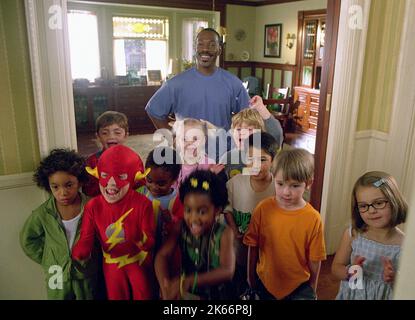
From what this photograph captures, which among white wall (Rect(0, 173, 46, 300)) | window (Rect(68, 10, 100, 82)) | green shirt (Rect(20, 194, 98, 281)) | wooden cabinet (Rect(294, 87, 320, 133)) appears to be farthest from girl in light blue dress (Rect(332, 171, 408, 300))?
window (Rect(68, 10, 100, 82))

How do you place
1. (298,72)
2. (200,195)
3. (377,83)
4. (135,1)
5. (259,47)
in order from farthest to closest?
(259,47), (298,72), (135,1), (377,83), (200,195)

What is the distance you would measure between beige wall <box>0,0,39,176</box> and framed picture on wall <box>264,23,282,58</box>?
574cm

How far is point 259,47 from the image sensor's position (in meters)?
7.15

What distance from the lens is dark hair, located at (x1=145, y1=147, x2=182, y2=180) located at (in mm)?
1498

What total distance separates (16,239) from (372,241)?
1.50 meters

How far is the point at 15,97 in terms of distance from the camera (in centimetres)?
153

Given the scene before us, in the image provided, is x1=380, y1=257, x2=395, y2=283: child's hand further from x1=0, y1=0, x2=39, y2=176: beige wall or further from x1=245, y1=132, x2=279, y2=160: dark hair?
x1=0, y1=0, x2=39, y2=176: beige wall

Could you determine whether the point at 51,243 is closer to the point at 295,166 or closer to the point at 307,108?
the point at 295,166

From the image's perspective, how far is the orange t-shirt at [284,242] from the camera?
135 cm

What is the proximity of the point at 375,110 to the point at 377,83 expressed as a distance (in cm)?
17

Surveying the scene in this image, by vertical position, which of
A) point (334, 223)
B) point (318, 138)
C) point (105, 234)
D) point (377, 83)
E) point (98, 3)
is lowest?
point (334, 223)

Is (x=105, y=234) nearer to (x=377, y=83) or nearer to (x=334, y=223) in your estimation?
(x=334, y=223)

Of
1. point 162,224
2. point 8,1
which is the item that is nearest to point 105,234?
point 162,224

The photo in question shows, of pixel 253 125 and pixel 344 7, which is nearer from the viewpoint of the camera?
pixel 253 125
